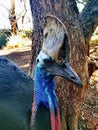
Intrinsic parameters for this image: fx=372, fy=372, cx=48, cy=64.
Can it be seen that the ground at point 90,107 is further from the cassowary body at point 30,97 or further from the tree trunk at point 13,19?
the tree trunk at point 13,19

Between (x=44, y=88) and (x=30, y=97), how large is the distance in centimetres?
41

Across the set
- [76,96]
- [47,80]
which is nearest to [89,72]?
[76,96]

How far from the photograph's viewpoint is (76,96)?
3.38 meters

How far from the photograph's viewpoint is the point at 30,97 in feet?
8.27

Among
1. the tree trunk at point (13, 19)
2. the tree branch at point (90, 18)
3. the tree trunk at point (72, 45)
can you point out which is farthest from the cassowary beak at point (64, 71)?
the tree trunk at point (13, 19)

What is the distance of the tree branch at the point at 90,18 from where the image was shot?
137 inches

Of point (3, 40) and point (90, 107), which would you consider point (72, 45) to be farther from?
point (3, 40)

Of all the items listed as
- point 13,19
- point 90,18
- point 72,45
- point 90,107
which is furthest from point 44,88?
point 13,19

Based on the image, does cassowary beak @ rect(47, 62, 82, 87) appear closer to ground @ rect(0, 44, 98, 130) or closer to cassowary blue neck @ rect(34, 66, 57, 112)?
cassowary blue neck @ rect(34, 66, 57, 112)

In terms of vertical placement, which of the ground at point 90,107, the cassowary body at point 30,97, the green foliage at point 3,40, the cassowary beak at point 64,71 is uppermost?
the cassowary beak at point 64,71

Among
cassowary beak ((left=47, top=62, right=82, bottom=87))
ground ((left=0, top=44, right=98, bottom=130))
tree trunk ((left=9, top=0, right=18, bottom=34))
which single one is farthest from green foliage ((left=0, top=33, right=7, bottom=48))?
cassowary beak ((left=47, top=62, right=82, bottom=87))

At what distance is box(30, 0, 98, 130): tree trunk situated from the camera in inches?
127

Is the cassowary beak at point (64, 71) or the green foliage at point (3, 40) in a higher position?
the cassowary beak at point (64, 71)

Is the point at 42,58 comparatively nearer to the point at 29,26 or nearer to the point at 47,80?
the point at 47,80
